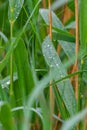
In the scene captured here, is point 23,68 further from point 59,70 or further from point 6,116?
point 6,116

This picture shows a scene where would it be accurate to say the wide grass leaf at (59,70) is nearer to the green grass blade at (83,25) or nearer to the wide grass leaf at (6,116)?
the green grass blade at (83,25)

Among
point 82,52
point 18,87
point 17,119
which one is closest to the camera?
point 82,52

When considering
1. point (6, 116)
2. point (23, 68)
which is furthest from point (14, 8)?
point (6, 116)

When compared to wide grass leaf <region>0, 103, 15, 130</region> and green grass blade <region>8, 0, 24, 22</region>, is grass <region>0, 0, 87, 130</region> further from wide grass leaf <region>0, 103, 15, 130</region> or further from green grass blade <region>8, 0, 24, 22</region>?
wide grass leaf <region>0, 103, 15, 130</region>

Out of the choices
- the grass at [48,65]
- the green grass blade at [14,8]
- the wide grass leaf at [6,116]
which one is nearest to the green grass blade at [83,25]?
the grass at [48,65]

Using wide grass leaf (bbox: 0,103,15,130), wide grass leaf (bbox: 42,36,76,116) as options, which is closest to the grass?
wide grass leaf (bbox: 42,36,76,116)

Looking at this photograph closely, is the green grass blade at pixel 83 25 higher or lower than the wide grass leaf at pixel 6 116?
higher

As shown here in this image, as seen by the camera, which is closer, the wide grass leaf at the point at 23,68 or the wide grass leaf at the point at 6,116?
the wide grass leaf at the point at 6,116

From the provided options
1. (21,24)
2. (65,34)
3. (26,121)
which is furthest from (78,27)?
(26,121)

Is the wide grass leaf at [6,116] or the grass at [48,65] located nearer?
the wide grass leaf at [6,116]

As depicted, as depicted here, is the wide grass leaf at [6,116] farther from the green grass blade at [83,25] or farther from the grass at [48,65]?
the green grass blade at [83,25]

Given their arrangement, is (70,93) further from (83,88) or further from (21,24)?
(21,24)
